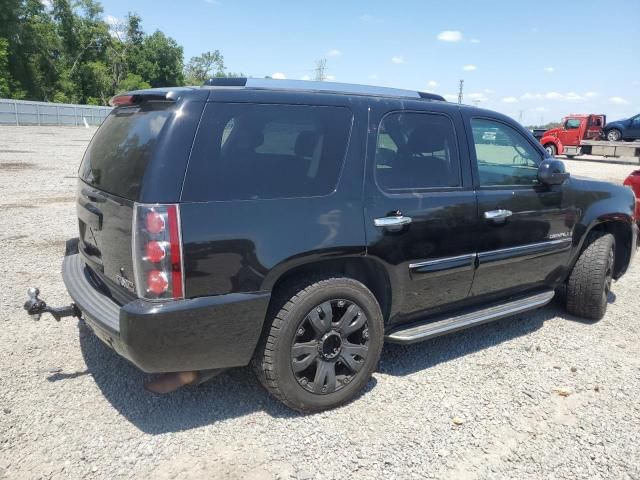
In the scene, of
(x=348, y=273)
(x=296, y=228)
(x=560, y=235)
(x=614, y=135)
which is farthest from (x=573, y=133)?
(x=296, y=228)

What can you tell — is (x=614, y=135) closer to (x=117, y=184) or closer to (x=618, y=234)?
(x=618, y=234)

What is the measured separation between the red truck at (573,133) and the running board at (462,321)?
2627 cm

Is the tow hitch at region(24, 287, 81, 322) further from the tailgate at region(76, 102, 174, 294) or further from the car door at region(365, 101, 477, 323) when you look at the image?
the car door at region(365, 101, 477, 323)

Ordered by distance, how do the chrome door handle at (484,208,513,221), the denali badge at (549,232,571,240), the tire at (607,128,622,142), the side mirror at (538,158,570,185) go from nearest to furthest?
the chrome door handle at (484,208,513,221) → the side mirror at (538,158,570,185) → the denali badge at (549,232,571,240) → the tire at (607,128,622,142)

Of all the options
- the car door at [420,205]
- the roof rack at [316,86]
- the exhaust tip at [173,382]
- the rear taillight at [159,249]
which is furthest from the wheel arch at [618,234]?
the rear taillight at [159,249]

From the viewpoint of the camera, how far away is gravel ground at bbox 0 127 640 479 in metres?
2.63

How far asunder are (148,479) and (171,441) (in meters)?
0.30

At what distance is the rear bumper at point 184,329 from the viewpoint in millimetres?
2508

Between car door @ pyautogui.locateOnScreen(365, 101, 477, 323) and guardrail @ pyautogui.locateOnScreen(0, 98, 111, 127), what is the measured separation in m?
33.9

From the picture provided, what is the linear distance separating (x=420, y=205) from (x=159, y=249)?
1653mm

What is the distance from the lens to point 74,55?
58375mm

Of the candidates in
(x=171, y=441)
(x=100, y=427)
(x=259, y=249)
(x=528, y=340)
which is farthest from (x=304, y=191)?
(x=528, y=340)

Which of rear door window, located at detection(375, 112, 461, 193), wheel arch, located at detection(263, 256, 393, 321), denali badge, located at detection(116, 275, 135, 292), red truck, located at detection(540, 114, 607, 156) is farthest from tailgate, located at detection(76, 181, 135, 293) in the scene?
red truck, located at detection(540, 114, 607, 156)

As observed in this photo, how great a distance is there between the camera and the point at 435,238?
336 cm
